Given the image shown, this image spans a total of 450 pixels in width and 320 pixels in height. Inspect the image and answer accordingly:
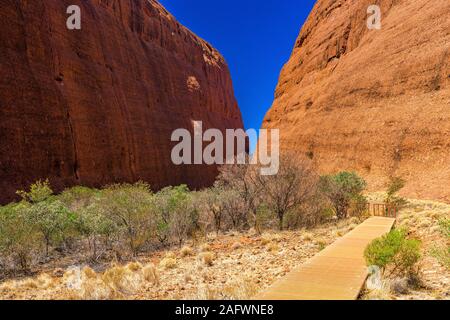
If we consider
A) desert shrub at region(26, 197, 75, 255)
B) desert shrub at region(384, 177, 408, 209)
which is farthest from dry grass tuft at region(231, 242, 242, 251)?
desert shrub at region(384, 177, 408, 209)

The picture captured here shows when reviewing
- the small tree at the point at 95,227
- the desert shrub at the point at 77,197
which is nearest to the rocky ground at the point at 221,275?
the small tree at the point at 95,227

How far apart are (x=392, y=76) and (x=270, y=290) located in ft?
88.7

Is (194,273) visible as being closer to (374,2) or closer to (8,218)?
(8,218)

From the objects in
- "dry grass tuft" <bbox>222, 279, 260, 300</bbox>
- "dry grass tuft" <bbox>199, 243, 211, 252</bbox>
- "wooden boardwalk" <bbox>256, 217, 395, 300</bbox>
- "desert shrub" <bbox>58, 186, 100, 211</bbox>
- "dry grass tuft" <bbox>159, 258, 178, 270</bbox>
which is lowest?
"dry grass tuft" <bbox>159, 258, 178, 270</bbox>

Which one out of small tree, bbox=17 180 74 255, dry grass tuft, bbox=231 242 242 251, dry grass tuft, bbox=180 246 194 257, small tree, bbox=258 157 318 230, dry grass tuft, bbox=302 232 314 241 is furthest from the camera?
small tree, bbox=258 157 318 230

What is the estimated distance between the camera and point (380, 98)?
28016mm

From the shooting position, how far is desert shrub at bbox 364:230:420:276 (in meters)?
5.81

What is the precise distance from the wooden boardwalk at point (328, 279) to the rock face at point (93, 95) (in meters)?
20.0

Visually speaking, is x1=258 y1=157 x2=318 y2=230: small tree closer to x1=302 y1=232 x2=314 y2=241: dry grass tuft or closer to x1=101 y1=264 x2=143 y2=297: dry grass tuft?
x1=302 y1=232 x2=314 y2=241: dry grass tuft

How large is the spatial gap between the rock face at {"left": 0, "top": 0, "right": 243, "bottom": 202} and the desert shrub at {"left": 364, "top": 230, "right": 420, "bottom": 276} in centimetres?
2093

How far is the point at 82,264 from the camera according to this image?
10.8m

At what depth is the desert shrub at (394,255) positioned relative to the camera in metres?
5.81

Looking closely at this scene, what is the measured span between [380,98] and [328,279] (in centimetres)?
2597
